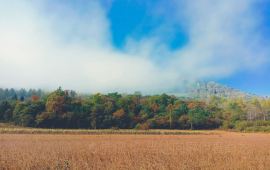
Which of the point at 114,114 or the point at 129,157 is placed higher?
the point at 114,114

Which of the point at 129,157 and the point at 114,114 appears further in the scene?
the point at 114,114

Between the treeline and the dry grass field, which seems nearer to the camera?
the dry grass field

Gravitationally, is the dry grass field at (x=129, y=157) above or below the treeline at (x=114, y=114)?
below

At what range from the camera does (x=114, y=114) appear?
91062mm

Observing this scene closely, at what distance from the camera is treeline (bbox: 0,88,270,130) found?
84125 millimetres

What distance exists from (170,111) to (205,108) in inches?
602

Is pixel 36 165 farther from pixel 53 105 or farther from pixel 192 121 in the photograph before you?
pixel 192 121

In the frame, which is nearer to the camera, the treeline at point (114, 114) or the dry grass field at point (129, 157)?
the dry grass field at point (129, 157)

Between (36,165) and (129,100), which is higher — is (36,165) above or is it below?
below

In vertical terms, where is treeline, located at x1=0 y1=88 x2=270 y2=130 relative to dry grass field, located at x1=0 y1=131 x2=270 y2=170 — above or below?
above

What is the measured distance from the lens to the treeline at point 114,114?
84.1 metres

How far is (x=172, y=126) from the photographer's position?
9788 centimetres

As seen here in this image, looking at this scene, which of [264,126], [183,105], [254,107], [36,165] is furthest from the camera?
[254,107]

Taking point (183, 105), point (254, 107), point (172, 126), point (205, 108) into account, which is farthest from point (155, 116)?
point (254, 107)
